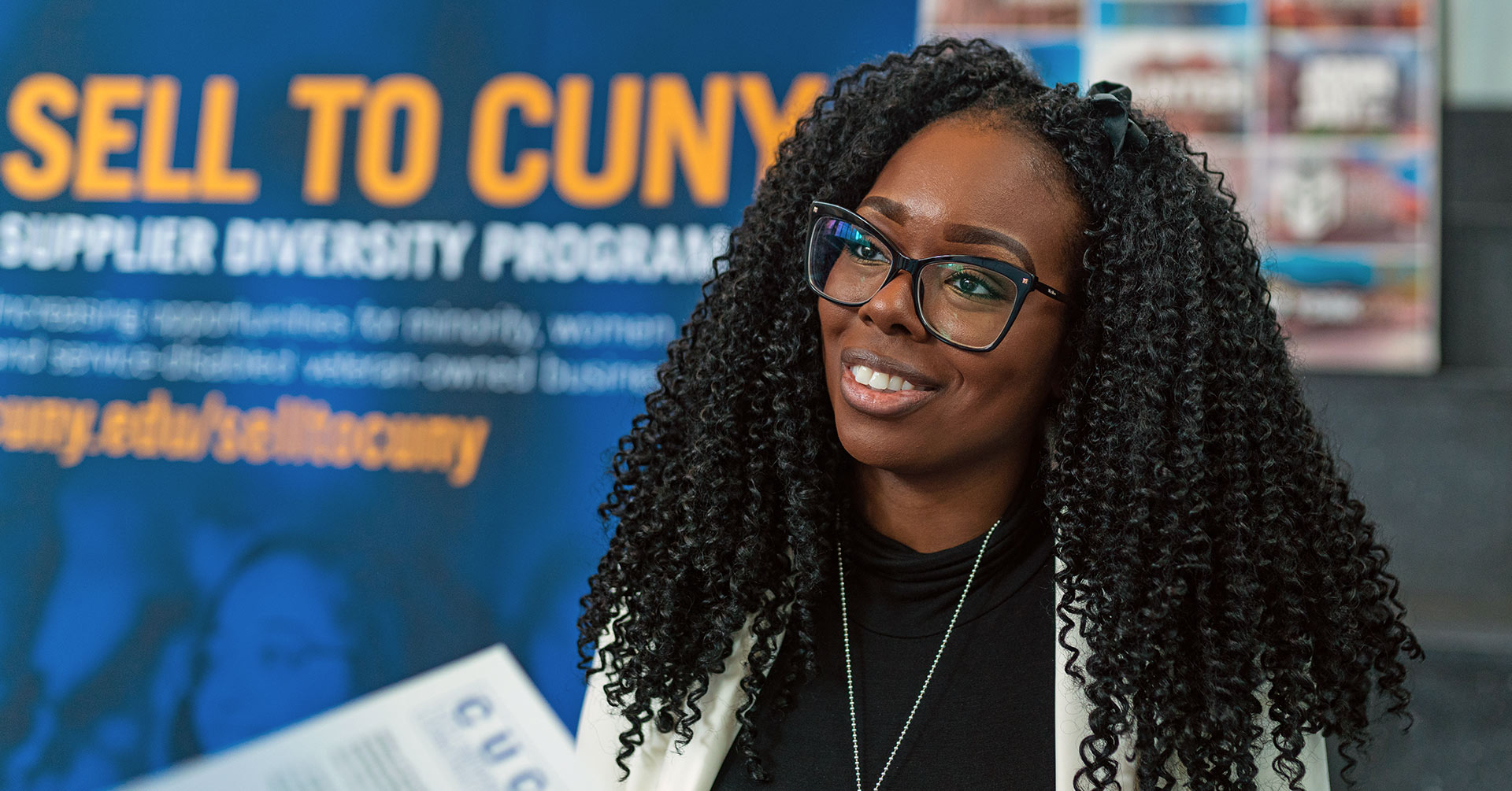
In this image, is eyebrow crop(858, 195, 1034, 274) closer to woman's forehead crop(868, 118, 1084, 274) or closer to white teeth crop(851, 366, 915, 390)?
woman's forehead crop(868, 118, 1084, 274)

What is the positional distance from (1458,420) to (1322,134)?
71 cm

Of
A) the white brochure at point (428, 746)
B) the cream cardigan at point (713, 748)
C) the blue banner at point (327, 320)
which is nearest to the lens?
the white brochure at point (428, 746)

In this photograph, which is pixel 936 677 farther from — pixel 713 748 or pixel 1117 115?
pixel 1117 115

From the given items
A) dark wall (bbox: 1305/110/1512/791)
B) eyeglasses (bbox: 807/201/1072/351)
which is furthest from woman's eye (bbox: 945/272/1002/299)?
dark wall (bbox: 1305/110/1512/791)

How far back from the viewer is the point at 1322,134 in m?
2.44

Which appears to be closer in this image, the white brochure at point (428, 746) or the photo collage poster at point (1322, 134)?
the white brochure at point (428, 746)

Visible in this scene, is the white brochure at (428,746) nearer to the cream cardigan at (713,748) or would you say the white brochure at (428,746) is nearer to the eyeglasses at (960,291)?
the cream cardigan at (713,748)

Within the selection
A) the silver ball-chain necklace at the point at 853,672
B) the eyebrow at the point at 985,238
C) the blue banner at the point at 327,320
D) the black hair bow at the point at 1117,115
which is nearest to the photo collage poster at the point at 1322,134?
the blue banner at the point at 327,320

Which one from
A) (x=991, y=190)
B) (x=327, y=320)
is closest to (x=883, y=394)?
(x=991, y=190)

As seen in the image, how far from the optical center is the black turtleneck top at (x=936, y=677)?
1.18 m

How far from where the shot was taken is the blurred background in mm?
2453

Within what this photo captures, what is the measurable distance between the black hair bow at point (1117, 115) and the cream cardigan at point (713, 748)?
1.68 feet

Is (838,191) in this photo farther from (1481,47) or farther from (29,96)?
(29,96)

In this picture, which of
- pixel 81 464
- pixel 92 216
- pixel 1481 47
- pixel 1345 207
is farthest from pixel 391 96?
pixel 1481 47
